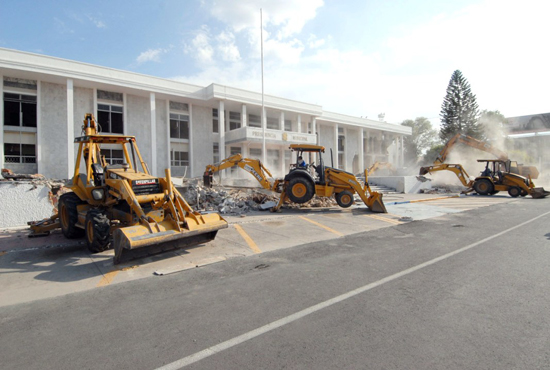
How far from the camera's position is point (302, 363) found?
268 cm

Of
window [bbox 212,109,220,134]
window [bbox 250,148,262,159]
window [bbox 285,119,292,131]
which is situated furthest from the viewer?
window [bbox 285,119,292,131]

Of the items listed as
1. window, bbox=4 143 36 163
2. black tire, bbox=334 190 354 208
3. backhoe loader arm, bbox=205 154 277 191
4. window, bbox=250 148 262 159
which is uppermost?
window, bbox=250 148 262 159

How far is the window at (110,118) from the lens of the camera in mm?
23891

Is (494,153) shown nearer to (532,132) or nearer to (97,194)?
(97,194)

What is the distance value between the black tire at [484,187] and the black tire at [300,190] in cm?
1588

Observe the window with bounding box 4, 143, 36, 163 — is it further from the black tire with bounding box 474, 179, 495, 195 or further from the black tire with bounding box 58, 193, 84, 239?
the black tire with bounding box 474, 179, 495, 195

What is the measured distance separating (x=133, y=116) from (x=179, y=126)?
393 cm

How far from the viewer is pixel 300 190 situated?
1277cm

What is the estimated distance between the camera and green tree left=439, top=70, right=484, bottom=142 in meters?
49.0

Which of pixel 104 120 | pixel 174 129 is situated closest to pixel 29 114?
pixel 104 120

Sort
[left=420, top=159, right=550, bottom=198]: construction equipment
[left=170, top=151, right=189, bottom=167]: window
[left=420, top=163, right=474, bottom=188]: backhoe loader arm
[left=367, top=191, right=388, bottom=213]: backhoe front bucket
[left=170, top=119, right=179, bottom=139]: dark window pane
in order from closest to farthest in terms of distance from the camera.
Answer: [left=367, top=191, right=388, bottom=213]: backhoe front bucket < [left=420, top=159, right=550, bottom=198]: construction equipment < [left=420, top=163, right=474, bottom=188]: backhoe loader arm < [left=170, top=119, right=179, bottom=139]: dark window pane < [left=170, top=151, right=189, bottom=167]: window

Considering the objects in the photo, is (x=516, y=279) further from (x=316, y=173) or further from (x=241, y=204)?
(x=241, y=204)

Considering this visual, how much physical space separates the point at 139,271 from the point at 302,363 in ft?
13.0

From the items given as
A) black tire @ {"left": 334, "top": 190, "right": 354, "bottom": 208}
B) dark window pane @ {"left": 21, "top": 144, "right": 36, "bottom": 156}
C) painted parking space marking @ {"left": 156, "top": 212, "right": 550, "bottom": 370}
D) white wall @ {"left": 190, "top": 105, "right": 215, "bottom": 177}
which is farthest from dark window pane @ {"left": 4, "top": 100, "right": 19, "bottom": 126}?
painted parking space marking @ {"left": 156, "top": 212, "right": 550, "bottom": 370}
